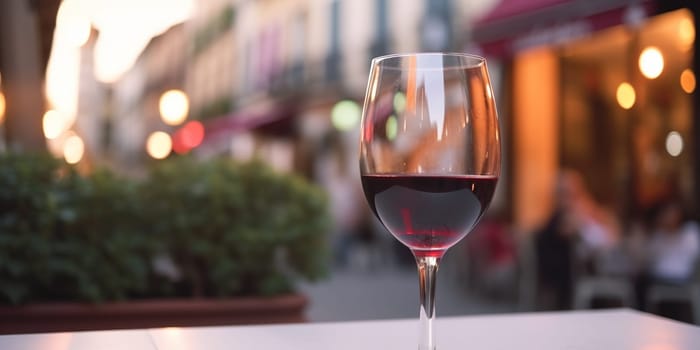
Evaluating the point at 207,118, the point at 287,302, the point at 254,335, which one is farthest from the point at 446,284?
the point at 207,118

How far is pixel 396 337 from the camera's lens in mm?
1034

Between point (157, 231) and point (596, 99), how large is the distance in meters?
8.12

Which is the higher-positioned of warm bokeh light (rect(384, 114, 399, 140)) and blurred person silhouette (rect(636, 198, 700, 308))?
warm bokeh light (rect(384, 114, 399, 140))

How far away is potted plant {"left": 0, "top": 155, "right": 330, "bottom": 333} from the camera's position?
126 inches

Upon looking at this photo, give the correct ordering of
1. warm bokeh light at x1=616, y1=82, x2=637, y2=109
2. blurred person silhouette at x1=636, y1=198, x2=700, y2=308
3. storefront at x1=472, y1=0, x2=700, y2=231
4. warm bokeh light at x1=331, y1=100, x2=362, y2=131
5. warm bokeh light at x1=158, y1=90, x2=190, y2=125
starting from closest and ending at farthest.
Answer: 1. blurred person silhouette at x1=636, y1=198, x2=700, y2=308
2. storefront at x1=472, y1=0, x2=700, y2=231
3. warm bokeh light at x1=616, y1=82, x2=637, y2=109
4. warm bokeh light at x1=158, y1=90, x2=190, y2=125
5. warm bokeh light at x1=331, y1=100, x2=362, y2=131

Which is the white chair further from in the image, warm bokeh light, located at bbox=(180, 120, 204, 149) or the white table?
warm bokeh light, located at bbox=(180, 120, 204, 149)

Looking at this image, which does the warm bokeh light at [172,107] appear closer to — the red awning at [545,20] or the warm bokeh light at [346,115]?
the red awning at [545,20]

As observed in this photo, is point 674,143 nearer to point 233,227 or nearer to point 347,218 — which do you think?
point 347,218

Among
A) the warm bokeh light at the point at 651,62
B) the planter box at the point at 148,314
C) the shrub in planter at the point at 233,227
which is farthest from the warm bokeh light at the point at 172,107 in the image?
the planter box at the point at 148,314

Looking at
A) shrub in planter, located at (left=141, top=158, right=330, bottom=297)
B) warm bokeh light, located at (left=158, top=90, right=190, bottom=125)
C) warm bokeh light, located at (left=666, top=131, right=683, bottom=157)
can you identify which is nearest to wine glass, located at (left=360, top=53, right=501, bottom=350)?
shrub in planter, located at (left=141, top=158, right=330, bottom=297)

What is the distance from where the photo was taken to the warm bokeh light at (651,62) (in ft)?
29.5

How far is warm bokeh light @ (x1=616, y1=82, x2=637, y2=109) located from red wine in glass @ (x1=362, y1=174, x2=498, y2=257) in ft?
30.4

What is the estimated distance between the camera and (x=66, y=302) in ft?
10.6

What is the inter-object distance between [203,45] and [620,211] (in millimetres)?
27075
